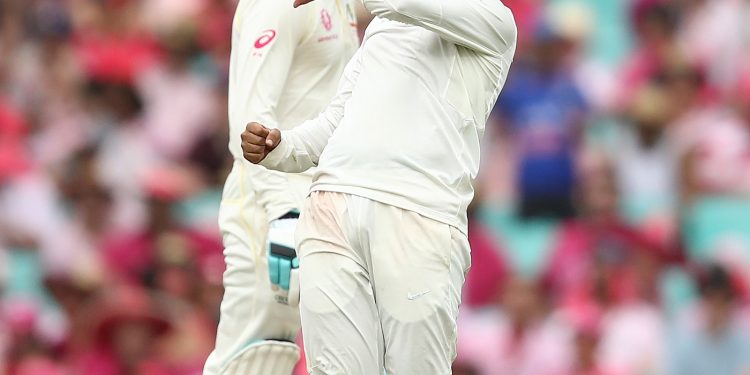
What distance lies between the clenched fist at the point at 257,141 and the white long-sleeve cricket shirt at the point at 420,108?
0.16 ft

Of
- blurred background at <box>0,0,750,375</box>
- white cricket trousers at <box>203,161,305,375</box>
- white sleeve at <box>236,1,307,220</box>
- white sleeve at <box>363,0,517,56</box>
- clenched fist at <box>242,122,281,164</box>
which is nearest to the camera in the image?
white sleeve at <box>363,0,517,56</box>

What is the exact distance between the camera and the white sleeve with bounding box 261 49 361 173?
18.9ft

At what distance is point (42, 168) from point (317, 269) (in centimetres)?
584

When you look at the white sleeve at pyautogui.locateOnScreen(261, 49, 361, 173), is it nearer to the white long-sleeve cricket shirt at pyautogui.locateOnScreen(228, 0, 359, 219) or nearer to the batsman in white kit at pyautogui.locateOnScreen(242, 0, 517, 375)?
the batsman in white kit at pyautogui.locateOnScreen(242, 0, 517, 375)

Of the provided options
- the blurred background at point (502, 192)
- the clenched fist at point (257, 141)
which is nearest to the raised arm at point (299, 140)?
the clenched fist at point (257, 141)

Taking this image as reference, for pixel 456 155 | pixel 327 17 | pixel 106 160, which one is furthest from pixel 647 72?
pixel 456 155

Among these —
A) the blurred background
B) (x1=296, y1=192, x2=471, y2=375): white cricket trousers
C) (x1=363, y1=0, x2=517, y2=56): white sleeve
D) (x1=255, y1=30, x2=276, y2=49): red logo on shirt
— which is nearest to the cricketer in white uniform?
(x1=255, y1=30, x2=276, y2=49): red logo on shirt

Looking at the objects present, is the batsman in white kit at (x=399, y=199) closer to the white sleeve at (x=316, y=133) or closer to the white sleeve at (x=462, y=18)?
the white sleeve at (x=462, y=18)

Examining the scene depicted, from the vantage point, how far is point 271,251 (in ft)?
20.3

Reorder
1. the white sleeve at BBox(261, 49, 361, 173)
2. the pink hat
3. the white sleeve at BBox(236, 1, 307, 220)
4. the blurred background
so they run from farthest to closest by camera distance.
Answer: the pink hat, the blurred background, the white sleeve at BBox(236, 1, 307, 220), the white sleeve at BBox(261, 49, 361, 173)

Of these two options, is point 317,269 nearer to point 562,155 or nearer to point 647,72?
point 562,155

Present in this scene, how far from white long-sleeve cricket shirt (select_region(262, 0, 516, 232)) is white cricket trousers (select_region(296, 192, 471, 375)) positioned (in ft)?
0.23

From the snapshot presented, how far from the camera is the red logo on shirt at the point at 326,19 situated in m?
6.50

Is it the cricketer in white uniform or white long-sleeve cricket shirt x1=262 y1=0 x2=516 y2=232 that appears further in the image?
the cricketer in white uniform
